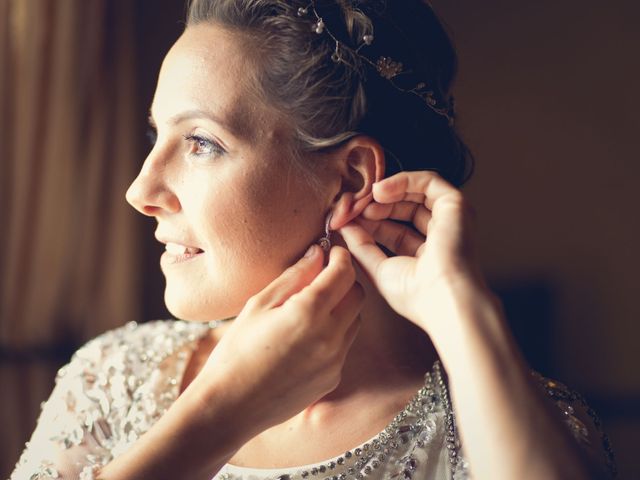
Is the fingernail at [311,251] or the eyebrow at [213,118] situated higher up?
the eyebrow at [213,118]

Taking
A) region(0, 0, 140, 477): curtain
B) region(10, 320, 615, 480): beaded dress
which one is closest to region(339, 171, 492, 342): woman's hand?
region(10, 320, 615, 480): beaded dress

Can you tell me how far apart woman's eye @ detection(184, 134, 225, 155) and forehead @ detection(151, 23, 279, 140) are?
0.14 feet

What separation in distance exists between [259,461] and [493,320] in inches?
21.1

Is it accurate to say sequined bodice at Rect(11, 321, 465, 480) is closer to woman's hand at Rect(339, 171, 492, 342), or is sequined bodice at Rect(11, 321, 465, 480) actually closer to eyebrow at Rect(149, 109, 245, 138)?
woman's hand at Rect(339, 171, 492, 342)

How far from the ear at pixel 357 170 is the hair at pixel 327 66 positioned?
0.02 metres

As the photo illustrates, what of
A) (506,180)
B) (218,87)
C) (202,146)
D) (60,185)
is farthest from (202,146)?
(506,180)

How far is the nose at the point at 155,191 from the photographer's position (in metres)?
1.35

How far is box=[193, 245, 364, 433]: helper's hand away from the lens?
118cm

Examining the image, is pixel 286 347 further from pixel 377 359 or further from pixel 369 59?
pixel 369 59

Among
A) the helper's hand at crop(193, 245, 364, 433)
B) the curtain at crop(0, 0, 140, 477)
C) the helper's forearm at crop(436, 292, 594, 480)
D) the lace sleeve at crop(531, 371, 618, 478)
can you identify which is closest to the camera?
the helper's forearm at crop(436, 292, 594, 480)

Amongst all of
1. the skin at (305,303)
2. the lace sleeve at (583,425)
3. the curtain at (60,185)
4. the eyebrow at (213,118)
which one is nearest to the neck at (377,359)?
the skin at (305,303)

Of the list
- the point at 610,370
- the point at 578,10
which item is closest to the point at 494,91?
the point at 578,10

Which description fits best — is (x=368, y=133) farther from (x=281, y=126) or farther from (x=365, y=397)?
(x=365, y=397)

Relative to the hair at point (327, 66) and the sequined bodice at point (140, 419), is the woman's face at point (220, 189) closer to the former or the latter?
the hair at point (327, 66)
